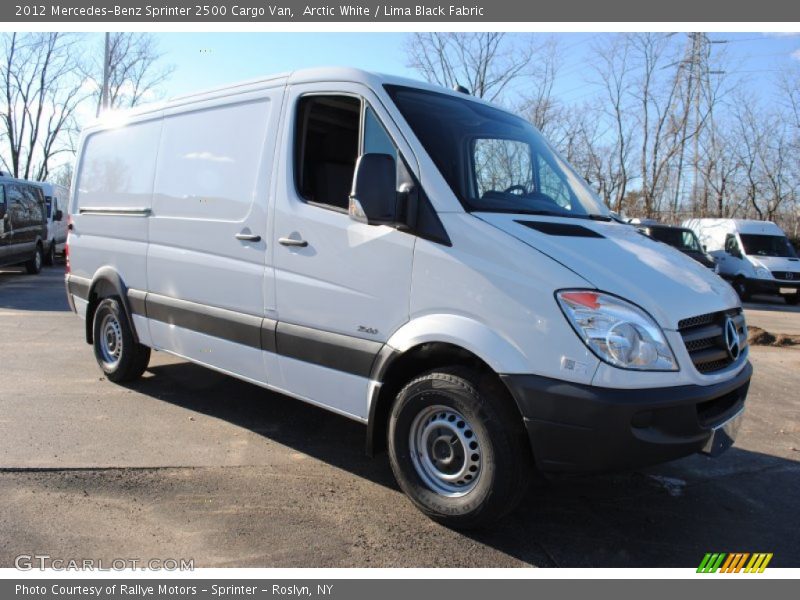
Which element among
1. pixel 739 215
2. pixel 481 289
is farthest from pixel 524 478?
pixel 739 215

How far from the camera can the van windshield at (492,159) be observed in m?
3.58

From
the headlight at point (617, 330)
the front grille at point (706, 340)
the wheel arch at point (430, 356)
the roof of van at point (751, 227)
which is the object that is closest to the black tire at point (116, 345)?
the wheel arch at point (430, 356)

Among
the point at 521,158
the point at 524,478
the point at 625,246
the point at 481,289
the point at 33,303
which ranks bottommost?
the point at 33,303

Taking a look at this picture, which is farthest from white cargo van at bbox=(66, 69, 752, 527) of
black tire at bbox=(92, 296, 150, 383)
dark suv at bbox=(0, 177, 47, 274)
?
dark suv at bbox=(0, 177, 47, 274)

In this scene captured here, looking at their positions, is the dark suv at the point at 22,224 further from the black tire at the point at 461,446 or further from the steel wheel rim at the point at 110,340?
the black tire at the point at 461,446

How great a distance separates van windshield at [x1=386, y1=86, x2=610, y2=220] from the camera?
3576 millimetres

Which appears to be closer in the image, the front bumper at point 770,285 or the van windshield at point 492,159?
the van windshield at point 492,159

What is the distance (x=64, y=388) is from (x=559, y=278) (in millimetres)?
4830

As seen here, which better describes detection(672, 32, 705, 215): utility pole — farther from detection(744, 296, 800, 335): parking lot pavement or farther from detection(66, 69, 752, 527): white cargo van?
detection(66, 69, 752, 527): white cargo van

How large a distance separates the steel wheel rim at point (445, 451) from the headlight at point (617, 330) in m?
0.79

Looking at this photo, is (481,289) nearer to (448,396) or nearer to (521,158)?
(448,396)

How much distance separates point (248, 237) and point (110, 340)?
106 inches

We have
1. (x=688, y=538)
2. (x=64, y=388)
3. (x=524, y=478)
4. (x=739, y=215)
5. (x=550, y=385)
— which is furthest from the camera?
(x=739, y=215)

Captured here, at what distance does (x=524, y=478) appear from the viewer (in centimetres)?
313
